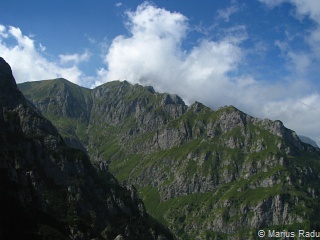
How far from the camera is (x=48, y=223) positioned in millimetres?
171125

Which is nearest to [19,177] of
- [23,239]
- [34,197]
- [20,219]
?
[34,197]

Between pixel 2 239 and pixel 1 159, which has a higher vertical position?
pixel 1 159

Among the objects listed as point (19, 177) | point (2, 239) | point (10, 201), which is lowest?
point (2, 239)

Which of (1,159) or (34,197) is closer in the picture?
(1,159)

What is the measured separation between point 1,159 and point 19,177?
18140 mm

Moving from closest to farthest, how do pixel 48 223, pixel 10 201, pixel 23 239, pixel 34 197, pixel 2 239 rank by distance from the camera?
1. pixel 2 239
2. pixel 23 239
3. pixel 10 201
4. pixel 48 223
5. pixel 34 197

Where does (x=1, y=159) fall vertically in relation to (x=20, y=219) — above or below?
above

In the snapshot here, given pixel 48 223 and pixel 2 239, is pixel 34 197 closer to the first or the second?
pixel 48 223

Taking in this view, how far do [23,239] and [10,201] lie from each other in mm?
17245

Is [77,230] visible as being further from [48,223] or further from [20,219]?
[20,219]

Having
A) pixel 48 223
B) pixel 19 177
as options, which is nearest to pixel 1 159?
pixel 19 177

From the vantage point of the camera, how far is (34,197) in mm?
190875

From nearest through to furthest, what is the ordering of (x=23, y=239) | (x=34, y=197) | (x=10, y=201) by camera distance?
(x=23, y=239)
(x=10, y=201)
(x=34, y=197)

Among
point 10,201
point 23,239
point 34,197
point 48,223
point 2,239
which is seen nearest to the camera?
point 2,239
